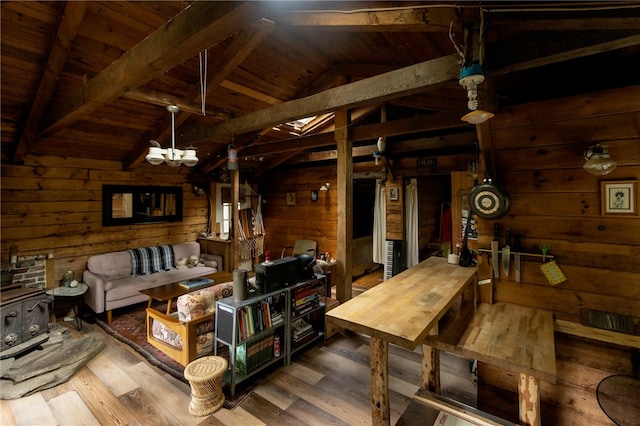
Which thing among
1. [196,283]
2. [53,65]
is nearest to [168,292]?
[196,283]

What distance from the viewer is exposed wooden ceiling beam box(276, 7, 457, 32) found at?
1482 millimetres

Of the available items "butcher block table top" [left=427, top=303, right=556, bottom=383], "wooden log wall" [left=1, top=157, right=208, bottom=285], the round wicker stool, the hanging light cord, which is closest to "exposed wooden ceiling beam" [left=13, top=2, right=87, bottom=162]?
"wooden log wall" [left=1, top=157, right=208, bottom=285]

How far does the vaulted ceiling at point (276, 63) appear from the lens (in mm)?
1401

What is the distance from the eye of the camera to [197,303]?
267 cm

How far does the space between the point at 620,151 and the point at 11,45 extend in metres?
4.68

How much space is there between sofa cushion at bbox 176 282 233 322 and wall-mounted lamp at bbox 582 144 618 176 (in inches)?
119

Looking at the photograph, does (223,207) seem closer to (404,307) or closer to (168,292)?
(168,292)

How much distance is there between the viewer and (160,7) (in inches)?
94.9

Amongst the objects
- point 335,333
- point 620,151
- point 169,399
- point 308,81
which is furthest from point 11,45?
point 620,151

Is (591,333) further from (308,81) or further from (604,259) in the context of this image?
(308,81)

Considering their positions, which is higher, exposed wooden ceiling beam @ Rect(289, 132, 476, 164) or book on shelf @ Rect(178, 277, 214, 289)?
exposed wooden ceiling beam @ Rect(289, 132, 476, 164)

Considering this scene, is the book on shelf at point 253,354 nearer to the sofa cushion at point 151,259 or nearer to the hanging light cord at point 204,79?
the hanging light cord at point 204,79

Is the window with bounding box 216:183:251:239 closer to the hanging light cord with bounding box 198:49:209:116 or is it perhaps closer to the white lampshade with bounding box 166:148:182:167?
the hanging light cord with bounding box 198:49:209:116

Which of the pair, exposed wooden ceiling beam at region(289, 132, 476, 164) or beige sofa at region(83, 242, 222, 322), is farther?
exposed wooden ceiling beam at region(289, 132, 476, 164)
